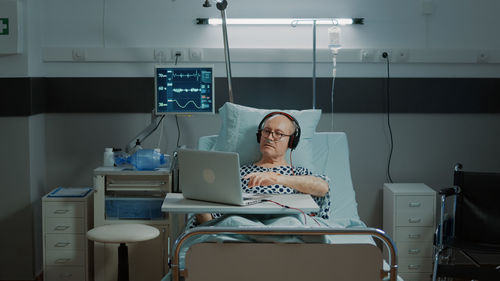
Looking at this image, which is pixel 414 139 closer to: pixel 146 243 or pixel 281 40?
pixel 281 40

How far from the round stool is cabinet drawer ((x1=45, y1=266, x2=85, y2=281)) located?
1.37 feet

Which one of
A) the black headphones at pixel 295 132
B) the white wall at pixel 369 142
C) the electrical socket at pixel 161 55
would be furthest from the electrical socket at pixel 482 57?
the electrical socket at pixel 161 55

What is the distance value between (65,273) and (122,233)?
634mm

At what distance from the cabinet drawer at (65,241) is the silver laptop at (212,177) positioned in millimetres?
1219

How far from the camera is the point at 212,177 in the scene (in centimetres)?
268

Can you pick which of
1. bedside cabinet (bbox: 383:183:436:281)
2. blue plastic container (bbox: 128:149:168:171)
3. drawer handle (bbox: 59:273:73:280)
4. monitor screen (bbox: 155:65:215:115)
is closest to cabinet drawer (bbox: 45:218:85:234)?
drawer handle (bbox: 59:273:73:280)

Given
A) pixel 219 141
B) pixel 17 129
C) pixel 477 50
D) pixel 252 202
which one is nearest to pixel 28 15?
pixel 17 129

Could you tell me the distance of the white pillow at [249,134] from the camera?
11.5 feet

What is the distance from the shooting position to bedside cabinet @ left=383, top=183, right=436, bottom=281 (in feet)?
13.0

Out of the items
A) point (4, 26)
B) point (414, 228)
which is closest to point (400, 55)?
point (414, 228)

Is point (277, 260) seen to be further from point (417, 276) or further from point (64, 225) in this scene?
point (417, 276)

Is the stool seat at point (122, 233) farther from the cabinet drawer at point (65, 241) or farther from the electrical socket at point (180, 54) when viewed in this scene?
the electrical socket at point (180, 54)

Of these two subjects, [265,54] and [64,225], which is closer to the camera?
[64,225]

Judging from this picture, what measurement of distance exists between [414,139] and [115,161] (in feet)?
6.48
